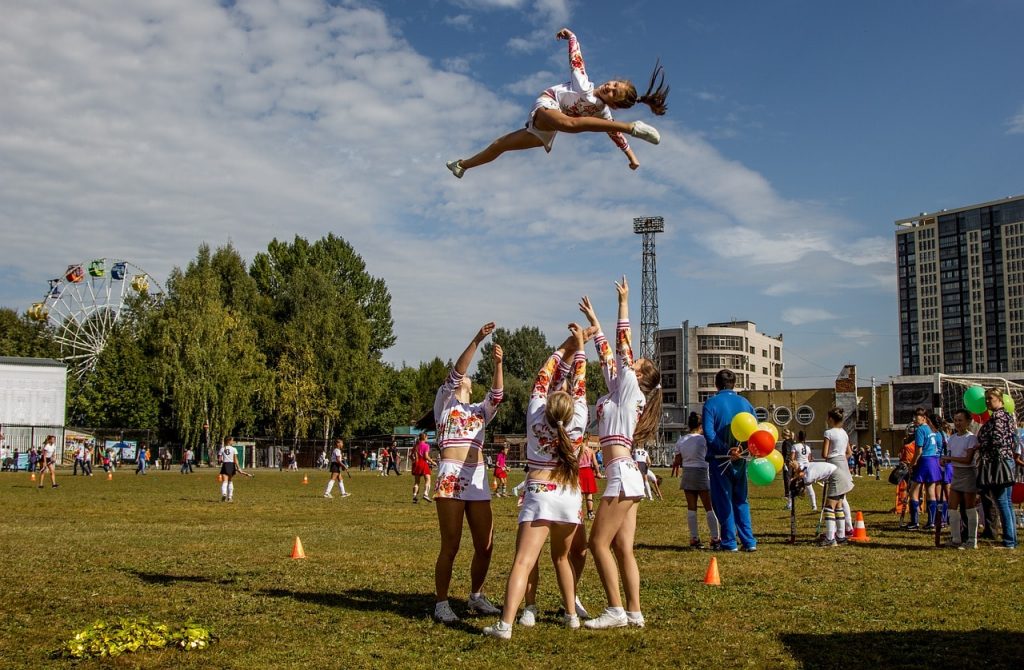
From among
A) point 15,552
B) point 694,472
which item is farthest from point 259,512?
point 694,472

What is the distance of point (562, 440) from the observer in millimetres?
7016

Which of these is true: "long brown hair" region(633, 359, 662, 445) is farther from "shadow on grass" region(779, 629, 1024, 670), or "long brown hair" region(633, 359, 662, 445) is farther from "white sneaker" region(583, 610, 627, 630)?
"shadow on grass" region(779, 629, 1024, 670)

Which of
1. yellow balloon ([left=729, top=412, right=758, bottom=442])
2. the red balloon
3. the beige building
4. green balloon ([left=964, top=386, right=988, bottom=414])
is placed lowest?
the red balloon

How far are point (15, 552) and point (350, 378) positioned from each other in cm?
5869

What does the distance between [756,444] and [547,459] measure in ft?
19.7

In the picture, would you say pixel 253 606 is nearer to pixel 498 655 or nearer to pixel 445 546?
pixel 445 546

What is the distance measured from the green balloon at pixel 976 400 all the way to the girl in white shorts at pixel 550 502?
10044mm

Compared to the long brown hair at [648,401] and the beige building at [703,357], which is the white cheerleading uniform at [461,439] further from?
the beige building at [703,357]

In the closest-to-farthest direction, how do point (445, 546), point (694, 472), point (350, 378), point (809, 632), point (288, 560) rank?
point (809, 632)
point (445, 546)
point (288, 560)
point (694, 472)
point (350, 378)

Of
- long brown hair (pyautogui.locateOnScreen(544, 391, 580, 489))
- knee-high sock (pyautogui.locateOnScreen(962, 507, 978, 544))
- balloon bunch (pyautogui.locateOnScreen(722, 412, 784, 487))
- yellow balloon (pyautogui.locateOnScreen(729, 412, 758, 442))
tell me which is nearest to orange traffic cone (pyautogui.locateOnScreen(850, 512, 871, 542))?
knee-high sock (pyautogui.locateOnScreen(962, 507, 978, 544))

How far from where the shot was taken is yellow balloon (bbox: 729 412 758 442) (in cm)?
1241

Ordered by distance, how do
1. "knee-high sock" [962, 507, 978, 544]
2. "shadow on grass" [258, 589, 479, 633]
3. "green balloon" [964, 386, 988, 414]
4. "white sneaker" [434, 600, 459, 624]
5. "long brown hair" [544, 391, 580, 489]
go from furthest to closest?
"green balloon" [964, 386, 988, 414]
"knee-high sock" [962, 507, 978, 544]
"shadow on grass" [258, 589, 479, 633]
"white sneaker" [434, 600, 459, 624]
"long brown hair" [544, 391, 580, 489]

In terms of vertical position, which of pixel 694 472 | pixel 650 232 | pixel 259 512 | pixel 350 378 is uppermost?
pixel 650 232

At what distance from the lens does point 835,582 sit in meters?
9.77
